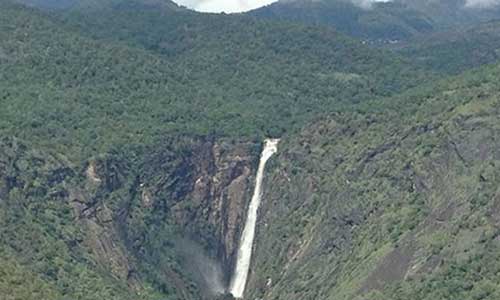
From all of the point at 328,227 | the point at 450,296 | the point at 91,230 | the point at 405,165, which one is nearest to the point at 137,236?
the point at 91,230

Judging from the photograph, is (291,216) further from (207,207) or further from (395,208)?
(395,208)

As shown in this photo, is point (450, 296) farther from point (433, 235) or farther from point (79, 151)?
point (79, 151)

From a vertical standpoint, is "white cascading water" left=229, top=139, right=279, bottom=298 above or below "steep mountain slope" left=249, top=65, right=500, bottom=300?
below

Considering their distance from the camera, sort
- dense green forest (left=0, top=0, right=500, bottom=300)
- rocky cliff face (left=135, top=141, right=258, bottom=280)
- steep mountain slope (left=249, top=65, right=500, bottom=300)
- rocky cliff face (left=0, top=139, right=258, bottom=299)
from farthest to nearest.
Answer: rocky cliff face (left=135, top=141, right=258, bottom=280), rocky cliff face (left=0, top=139, right=258, bottom=299), dense green forest (left=0, top=0, right=500, bottom=300), steep mountain slope (left=249, top=65, right=500, bottom=300)

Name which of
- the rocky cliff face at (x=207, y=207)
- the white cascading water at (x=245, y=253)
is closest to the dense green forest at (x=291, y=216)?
the rocky cliff face at (x=207, y=207)

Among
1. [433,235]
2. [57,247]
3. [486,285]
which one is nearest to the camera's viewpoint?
[486,285]

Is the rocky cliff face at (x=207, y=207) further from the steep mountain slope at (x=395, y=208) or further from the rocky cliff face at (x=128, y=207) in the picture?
the steep mountain slope at (x=395, y=208)

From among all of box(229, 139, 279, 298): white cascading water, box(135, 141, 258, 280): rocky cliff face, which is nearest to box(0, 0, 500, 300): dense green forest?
box(135, 141, 258, 280): rocky cliff face

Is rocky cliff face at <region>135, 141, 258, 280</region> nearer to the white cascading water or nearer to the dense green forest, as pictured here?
the dense green forest
